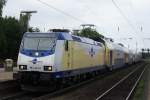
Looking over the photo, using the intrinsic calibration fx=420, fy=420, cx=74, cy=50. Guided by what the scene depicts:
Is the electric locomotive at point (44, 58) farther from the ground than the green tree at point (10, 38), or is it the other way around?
the green tree at point (10, 38)

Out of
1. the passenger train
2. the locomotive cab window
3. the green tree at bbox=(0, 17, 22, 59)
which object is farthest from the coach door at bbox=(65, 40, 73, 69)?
the green tree at bbox=(0, 17, 22, 59)

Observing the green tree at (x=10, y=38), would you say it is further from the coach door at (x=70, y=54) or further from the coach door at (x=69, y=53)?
the coach door at (x=69, y=53)

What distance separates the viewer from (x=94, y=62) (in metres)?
33.7

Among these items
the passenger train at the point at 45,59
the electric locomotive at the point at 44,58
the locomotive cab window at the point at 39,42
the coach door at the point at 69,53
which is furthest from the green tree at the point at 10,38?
the locomotive cab window at the point at 39,42

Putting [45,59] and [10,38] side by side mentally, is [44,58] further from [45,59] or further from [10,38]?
[10,38]

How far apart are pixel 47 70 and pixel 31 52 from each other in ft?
4.43

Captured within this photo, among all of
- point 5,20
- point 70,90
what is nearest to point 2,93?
point 70,90

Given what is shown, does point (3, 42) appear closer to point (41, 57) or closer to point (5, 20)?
point (5, 20)

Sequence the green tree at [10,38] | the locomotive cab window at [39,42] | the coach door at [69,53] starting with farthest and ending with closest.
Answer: the green tree at [10,38]
the coach door at [69,53]
the locomotive cab window at [39,42]

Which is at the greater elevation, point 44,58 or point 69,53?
point 69,53

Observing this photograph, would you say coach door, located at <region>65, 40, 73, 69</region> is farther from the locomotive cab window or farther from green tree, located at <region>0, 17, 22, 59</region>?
green tree, located at <region>0, 17, 22, 59</region>

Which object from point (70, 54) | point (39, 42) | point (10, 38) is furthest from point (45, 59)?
point (10, 38)

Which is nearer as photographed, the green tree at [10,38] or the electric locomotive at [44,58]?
the electric locomotive at [44,58]

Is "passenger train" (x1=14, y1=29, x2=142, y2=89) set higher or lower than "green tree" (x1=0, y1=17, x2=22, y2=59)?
lower
